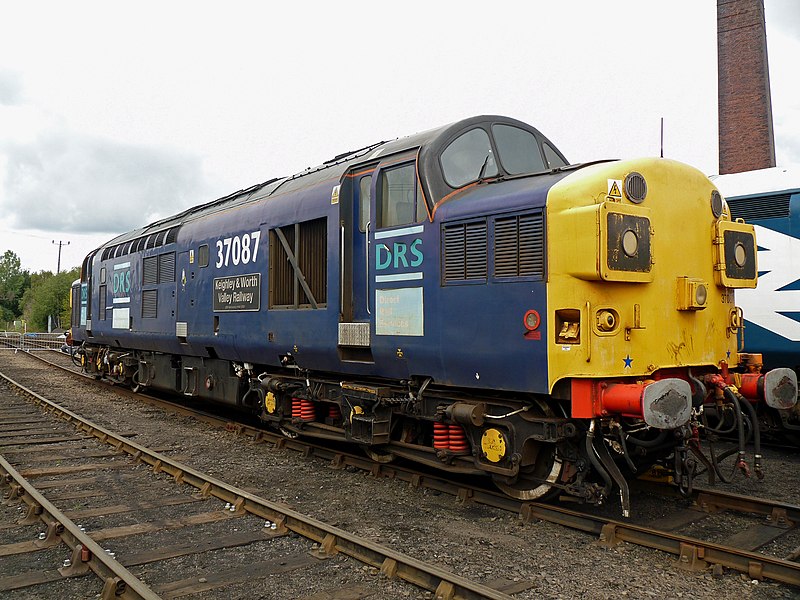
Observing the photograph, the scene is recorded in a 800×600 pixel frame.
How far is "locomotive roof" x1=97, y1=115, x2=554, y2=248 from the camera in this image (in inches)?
256

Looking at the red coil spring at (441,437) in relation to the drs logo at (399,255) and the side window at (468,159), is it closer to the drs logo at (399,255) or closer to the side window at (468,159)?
the drs logo at (399,255)

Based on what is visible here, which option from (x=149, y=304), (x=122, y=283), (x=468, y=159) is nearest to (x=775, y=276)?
(x=468, y=159)

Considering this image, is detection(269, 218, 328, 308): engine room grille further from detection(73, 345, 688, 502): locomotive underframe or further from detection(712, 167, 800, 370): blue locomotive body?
detection(712, 167, 800, 370): blue locomotive body

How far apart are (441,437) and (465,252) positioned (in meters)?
1.79

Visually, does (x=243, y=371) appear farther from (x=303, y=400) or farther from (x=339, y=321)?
(x=339, y=321)

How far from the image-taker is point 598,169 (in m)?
5.39

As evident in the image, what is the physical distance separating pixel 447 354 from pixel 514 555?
1.82m

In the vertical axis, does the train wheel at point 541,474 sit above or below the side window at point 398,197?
below

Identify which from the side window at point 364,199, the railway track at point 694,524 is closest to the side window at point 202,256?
the side window at point 364,199

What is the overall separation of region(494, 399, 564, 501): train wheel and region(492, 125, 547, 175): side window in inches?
103

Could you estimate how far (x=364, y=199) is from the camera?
7.28 metres

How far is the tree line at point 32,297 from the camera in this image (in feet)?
241

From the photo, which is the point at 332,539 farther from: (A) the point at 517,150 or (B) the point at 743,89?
(B) the point at 743,89

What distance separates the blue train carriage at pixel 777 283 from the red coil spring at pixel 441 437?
15.2 ft
